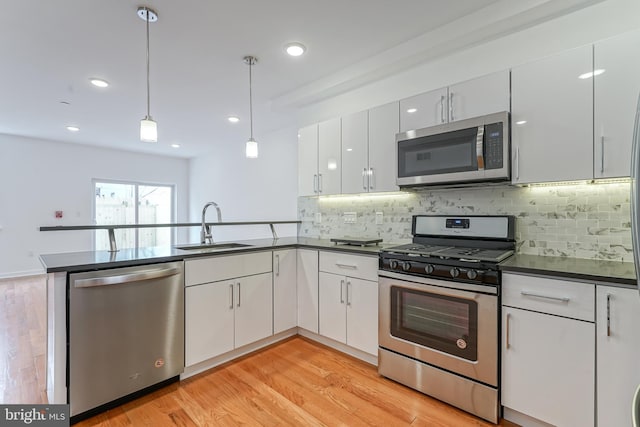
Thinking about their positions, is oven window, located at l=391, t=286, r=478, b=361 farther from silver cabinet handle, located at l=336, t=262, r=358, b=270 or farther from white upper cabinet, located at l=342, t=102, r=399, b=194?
white upper cabinet, located at l=342, t=102, r=399, b=194

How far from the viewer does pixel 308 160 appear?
10.8 ft

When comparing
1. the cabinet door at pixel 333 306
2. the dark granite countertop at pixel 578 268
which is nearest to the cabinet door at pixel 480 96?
the dark granite countertop at pixel 578 268

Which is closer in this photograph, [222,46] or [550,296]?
[550,296]

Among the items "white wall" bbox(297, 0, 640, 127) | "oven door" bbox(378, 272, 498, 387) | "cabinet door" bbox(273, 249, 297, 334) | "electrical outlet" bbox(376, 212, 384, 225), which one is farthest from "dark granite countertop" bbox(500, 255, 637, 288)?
"cabinet door" bbox(273, 249, 297, 334)

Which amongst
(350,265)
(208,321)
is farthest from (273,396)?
(350,265)

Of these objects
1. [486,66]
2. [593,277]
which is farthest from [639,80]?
[593,277]

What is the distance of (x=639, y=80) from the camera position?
1579 mm

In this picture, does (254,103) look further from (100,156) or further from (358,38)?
(100,156)

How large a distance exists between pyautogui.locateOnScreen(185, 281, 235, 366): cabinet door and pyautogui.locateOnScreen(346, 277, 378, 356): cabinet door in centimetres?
99

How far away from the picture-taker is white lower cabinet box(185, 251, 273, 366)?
226 centimetres

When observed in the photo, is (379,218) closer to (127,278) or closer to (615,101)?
(615,101)

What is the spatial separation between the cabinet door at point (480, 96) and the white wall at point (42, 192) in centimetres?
665

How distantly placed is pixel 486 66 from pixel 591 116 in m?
0.86

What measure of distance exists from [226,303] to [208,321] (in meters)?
0.19
